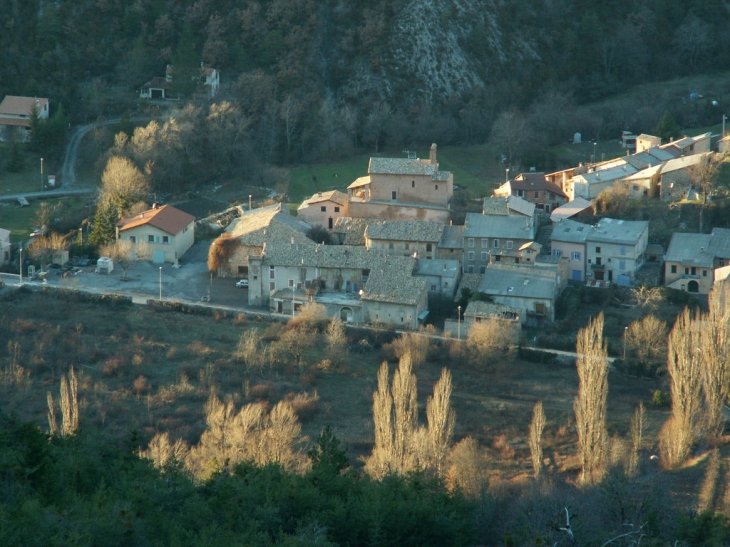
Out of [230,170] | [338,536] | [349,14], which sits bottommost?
[338,536]

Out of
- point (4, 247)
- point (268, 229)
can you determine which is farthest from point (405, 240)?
point (4, 247)

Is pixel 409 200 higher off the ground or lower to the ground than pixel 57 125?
lower

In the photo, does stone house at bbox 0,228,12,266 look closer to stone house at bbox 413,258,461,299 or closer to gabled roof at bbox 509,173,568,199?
stone house at bbox 413,258,461,299

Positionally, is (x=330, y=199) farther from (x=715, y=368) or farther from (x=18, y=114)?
(x=18, y=114)

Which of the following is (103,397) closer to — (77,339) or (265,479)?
(77,339)

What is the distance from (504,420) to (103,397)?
11.4 m

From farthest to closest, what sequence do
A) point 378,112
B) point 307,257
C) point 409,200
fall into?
point 378,112, point 409,200, point 307,257

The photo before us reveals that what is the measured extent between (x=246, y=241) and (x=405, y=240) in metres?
5.64

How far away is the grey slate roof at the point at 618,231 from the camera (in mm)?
41938

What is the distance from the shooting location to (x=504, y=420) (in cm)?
3416

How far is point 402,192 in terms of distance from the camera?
45.8 m

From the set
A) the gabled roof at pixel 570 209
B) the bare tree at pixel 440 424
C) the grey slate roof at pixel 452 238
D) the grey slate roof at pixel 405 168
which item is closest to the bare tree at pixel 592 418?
the bare tree at pixel 440 424

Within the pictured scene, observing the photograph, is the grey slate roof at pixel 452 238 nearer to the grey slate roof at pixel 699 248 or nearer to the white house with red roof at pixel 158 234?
the grey slate roof at pixel 699 248

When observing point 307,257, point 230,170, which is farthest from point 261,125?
point 307,257
